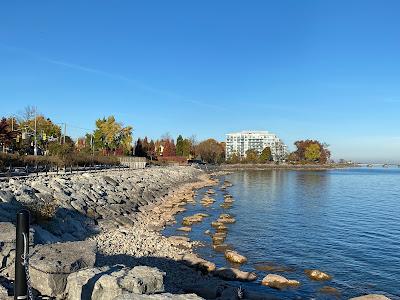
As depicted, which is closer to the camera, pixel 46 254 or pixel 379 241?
pixel 46 254

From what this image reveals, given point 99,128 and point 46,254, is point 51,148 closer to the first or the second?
point 99,128

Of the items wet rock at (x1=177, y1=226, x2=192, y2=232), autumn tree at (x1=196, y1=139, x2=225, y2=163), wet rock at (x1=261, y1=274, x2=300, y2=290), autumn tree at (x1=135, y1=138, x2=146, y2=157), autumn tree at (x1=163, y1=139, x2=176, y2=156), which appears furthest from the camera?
autumn tree at (x1=196, y1=139, x2=225, y2=163)

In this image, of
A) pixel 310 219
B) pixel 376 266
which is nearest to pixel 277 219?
pixel 310 219

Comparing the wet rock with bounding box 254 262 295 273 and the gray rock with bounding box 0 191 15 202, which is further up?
the gray rock with bounding box 0 191 15 202

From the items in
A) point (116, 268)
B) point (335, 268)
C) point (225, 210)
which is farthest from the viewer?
point (225, 210)

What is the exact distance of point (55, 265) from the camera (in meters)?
6.66

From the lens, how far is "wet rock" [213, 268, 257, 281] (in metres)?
14.4

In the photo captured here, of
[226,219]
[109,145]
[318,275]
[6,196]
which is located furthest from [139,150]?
[318,275]

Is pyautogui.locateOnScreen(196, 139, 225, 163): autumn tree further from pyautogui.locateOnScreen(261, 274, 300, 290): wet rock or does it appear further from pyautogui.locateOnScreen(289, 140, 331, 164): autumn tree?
pyautogui.locateOnScreen(261, 274, 300, 290): wet rock

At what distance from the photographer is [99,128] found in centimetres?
8888

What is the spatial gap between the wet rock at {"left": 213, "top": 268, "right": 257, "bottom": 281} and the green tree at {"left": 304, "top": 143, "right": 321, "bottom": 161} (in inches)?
6490

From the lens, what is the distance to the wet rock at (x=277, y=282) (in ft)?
46.5

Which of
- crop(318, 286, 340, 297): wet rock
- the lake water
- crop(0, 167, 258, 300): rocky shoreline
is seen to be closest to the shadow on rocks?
crop(0, 167, 258, 300): rocky shoreline

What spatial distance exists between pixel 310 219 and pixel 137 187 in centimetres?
1637
